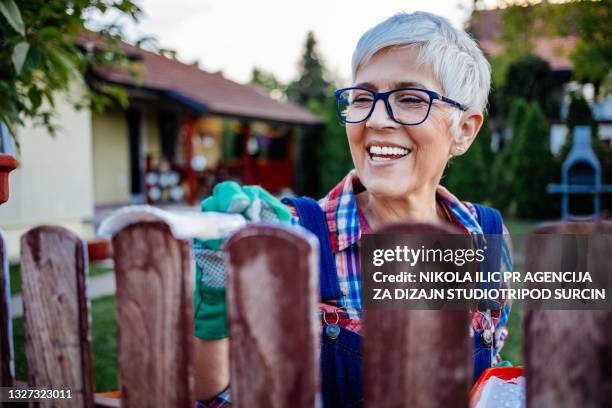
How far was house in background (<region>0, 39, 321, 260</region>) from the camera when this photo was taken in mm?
8992

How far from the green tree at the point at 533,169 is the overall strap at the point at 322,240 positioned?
13.8 meters

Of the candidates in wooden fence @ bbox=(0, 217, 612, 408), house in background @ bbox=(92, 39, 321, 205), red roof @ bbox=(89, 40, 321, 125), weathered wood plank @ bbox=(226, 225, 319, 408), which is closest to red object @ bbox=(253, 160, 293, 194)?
house in background @ bbox=(92, 39, 321, 205)

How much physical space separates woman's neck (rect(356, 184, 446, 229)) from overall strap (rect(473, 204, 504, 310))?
0.64ft

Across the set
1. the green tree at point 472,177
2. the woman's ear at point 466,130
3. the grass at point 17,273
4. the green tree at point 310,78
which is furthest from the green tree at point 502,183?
the green tree at point 310,78

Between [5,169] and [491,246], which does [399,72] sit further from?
[5,169]

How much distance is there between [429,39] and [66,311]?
1.15 meters

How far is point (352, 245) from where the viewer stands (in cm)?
149

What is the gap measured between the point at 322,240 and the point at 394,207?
32 centimetres

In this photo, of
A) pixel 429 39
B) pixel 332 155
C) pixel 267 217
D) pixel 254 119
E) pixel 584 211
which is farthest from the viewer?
pixel 332 155

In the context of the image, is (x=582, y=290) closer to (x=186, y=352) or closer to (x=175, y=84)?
(x=186, y=352)

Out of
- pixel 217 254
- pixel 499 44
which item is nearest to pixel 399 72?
pixel 217 254

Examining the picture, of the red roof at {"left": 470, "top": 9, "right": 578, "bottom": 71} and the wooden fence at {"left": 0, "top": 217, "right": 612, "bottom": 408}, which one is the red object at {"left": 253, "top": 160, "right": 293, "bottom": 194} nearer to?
the red roof at {"left": 470, "top": 9, "right": 578, "bottom": 71}

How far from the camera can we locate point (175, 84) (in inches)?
572

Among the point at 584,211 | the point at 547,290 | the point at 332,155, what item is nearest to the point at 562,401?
the point at 547,290
